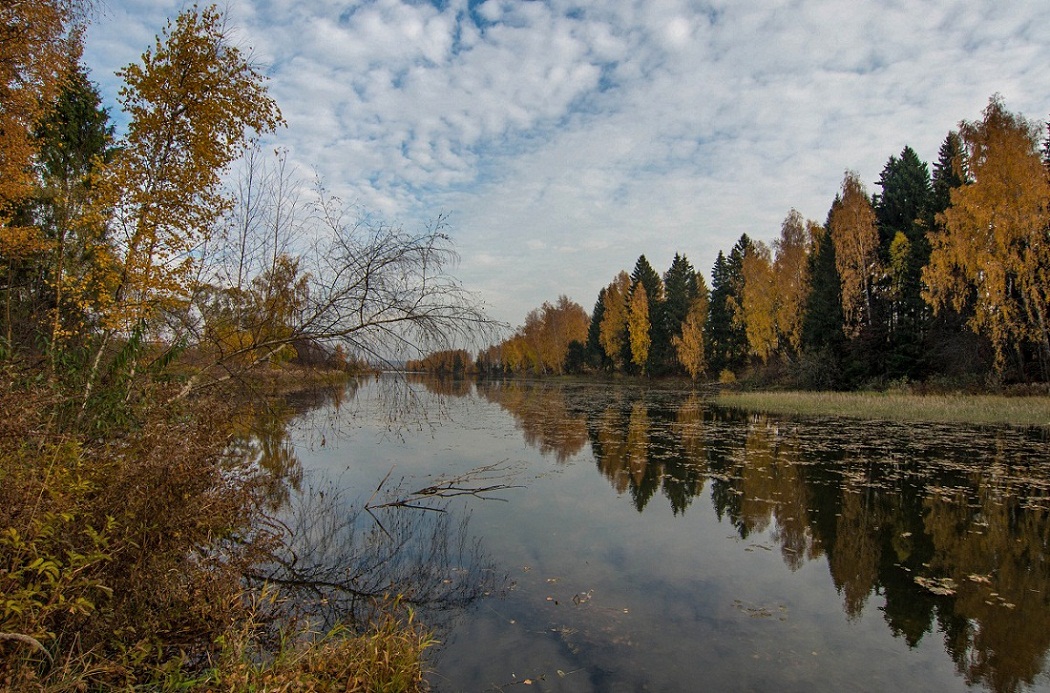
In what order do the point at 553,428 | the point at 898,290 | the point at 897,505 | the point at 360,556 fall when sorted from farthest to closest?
the point at 898,290, the point at 553,428, the point at 897,505, the point at 360,556

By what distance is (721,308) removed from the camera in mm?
46844

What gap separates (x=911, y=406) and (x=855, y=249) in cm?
1316

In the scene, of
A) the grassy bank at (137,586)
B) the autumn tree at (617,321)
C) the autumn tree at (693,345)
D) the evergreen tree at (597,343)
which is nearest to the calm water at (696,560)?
the grassy bank at (137,586)

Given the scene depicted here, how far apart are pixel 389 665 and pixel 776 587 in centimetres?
430

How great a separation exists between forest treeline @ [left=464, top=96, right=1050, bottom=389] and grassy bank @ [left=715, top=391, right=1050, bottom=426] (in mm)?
2763

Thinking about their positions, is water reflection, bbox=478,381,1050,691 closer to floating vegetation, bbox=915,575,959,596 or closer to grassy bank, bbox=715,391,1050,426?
floating vegetation, bbox=915,575,959,596

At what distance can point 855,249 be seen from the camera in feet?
100

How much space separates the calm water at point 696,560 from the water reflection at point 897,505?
33 millimetres

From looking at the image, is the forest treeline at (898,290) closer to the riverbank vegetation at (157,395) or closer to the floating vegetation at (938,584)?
the riverbank vegetation at (157,395)

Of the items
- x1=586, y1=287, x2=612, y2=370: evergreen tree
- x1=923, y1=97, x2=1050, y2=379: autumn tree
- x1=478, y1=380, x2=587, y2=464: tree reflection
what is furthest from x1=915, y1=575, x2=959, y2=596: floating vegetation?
x1=586, y1=287, x2=612, y2=370: evergreen tree

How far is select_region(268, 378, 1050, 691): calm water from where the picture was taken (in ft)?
14.0

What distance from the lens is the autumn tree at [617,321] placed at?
57688 mm

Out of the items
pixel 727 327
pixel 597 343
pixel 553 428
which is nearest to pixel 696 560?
pixel 553 428

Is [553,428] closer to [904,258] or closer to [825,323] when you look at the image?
[825,323]
